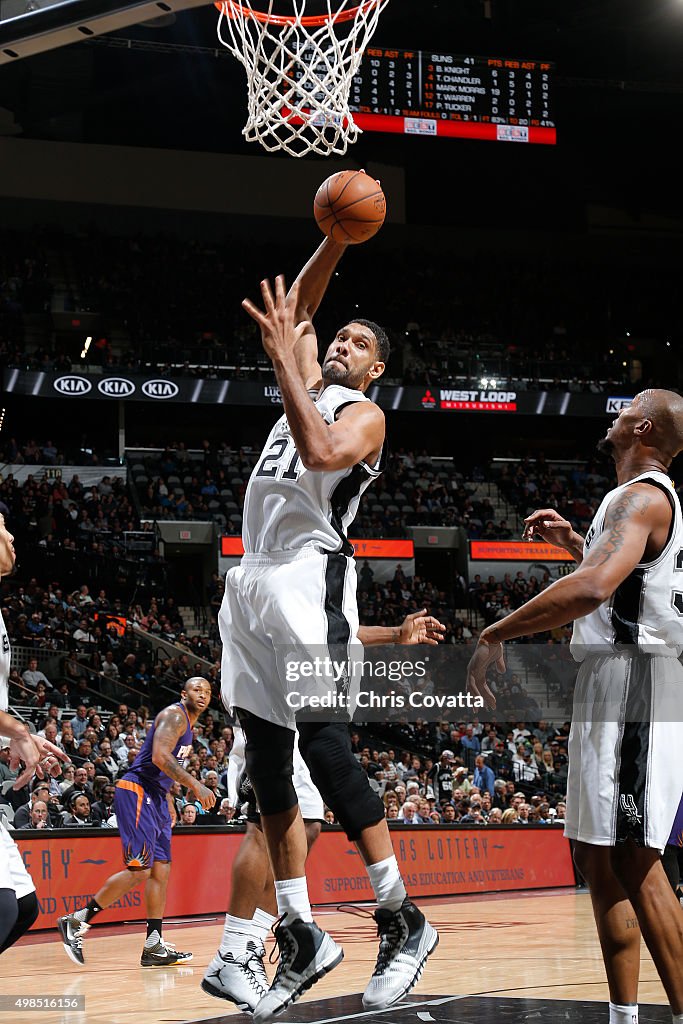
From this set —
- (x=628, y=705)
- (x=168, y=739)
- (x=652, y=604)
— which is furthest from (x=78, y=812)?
(x=652, y=604)

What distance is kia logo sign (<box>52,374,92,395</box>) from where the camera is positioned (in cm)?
2395

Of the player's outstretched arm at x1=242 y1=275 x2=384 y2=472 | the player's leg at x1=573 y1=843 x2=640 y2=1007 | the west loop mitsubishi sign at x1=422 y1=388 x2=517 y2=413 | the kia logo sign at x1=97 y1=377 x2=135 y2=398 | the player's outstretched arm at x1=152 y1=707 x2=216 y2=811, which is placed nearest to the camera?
the player's outstretched arm at x1=242 y1=275 x2=384 y2=472

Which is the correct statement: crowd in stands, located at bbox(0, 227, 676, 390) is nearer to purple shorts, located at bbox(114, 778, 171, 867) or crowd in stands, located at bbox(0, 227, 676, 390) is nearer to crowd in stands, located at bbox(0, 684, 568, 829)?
crowd in stands, located at bbox(0, 684, 568, 829)

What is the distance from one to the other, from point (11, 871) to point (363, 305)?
24695mm

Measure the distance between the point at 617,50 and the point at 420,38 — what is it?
413 centimetres

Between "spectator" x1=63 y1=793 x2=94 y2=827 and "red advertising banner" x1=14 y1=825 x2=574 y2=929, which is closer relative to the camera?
"red advertising banner" x1=14 y1=825 x2=574 y2=929

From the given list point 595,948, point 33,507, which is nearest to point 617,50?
point 33,507

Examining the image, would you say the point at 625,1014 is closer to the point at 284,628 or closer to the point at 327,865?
the point at 284,628

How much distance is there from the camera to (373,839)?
3.93 m

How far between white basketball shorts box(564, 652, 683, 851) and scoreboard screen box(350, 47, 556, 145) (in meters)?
14.6

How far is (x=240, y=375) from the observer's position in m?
25.4

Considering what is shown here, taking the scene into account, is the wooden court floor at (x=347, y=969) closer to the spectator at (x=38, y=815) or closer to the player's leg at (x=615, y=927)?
the spectator at (x=38, y=815)

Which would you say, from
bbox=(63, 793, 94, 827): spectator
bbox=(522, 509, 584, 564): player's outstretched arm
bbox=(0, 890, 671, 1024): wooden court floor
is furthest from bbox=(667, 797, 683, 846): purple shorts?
bbox=(63, 793, 94, 827): spectator

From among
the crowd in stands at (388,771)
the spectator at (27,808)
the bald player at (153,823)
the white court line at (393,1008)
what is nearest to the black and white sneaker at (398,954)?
the white court line at (393,1008)
